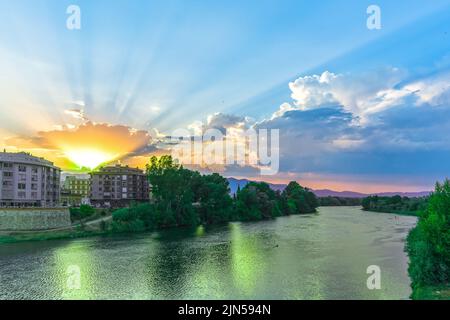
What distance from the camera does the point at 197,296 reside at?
25.0 metres

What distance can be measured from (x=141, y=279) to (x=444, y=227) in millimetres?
22531

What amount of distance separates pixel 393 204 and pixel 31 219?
11905 centimetres

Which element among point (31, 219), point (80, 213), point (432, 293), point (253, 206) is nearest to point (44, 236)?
point (31, 219)

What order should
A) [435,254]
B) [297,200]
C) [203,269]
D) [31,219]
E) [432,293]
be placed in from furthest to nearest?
[297,200] < [31,219] < [203,269] < [435,254] < [432,293]

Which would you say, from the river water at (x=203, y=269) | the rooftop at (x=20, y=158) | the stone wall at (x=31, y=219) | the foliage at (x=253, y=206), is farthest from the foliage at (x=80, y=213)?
the foliage at (x=253, y=206)

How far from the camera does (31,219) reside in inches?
2211

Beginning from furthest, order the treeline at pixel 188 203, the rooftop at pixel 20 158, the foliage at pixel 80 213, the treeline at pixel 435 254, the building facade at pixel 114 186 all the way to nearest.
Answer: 1. the building facade at pixel 114 186
2. the treeline at pixel 188 203
3. the foliage at pixel 80 213
4. the rooftop at pixel 20 158
5. the treeline at pixel 435 254

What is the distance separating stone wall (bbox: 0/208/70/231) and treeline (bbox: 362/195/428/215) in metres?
95.0

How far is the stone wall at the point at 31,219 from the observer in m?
54.1

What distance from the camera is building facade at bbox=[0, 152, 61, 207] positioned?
64562 millimetres

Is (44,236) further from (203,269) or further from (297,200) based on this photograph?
(297,200)

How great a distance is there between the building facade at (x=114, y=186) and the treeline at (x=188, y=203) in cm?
1716

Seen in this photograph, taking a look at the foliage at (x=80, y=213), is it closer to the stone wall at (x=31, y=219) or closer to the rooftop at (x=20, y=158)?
the stone wall at (x=31, y=219)

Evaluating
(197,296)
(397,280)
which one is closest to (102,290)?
(197,296)
